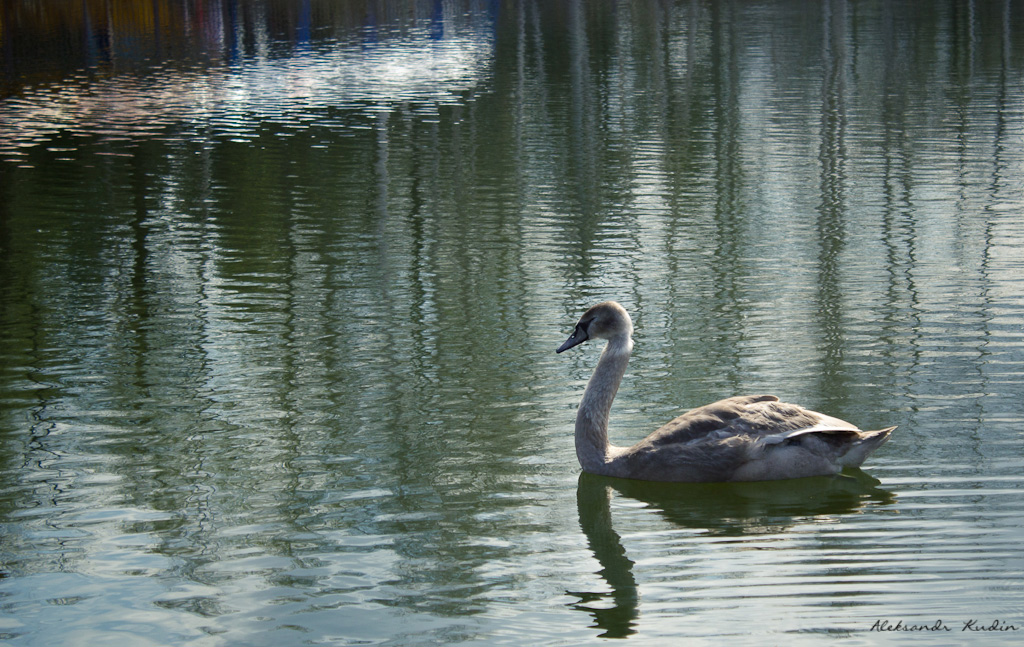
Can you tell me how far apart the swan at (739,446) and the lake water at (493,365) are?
0.14 metres

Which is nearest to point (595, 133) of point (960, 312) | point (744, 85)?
point (744, 85)

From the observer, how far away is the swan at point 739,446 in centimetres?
777

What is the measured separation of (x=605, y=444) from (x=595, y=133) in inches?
617

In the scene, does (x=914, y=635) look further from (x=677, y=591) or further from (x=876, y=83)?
(x=876, y=83)

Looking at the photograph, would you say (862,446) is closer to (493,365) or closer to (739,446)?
(739,446)

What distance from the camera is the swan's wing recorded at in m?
7.81

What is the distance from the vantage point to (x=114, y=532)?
7.40m

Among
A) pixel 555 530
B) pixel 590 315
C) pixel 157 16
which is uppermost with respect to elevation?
pixel 157 16

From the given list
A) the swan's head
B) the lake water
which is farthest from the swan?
the swan's head

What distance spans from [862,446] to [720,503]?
3.16 feet
